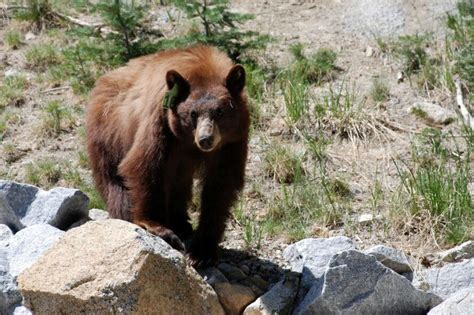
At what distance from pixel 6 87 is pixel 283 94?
313 cm

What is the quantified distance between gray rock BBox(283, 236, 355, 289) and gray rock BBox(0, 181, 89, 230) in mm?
1754

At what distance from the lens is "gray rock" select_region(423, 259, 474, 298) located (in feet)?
23.1

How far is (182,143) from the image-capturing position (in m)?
7.08

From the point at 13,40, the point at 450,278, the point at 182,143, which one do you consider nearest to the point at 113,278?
the point at 182,143

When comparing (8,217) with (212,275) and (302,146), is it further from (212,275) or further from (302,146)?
(302,146)

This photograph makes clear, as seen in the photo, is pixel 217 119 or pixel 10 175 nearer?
pixel 217 119

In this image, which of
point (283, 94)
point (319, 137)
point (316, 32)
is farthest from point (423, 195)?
point (316, 32)

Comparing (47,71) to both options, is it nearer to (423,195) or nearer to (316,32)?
(316,32)

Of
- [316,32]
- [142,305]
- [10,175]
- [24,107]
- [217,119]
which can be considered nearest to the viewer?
[142,305]

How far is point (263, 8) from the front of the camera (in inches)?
475

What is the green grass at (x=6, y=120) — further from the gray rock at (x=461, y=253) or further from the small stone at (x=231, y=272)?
the gray rock at (x=461, y=253)

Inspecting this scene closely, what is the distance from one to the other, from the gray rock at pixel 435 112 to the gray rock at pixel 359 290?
3.46 metres

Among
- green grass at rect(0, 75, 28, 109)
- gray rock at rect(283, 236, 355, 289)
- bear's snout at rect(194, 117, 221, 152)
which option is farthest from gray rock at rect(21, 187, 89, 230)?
green grass at rect(0, 75, 28, 109)

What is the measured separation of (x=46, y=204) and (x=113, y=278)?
187cm
